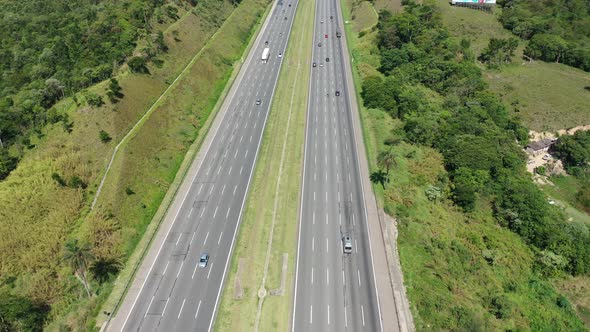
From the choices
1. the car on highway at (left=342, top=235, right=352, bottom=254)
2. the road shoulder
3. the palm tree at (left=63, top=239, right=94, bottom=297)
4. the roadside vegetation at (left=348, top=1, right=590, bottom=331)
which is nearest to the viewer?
the palm tree at (left=63, top=239, right=94, bottom=297)

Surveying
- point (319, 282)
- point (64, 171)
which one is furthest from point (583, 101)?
point (64, 171)

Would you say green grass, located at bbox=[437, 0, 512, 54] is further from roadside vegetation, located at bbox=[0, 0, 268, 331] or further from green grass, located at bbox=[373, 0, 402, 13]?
roadside vegetation, located at bbox=[0, 0, 268, 331]

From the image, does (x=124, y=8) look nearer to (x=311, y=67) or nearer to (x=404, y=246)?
(x=311, y=67)

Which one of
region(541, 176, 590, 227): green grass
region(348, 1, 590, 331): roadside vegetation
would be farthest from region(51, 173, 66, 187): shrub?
region(541, 176, 590, 227): green grass

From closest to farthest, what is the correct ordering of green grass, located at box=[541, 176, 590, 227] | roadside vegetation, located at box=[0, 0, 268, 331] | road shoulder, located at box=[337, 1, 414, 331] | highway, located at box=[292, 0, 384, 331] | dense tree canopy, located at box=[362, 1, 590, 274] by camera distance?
1. road shoulder, located at box=[337, 1, 414, 331]
2. highway, located at box=[292, 0, 384, 331]
3. roadside vegetation, located at box=[0, 0, 268, 331]
4. dense tree canopy, located at box=[362, 1, 590, 274]
5. green grass, located at box=[541, 176, 590, 227]

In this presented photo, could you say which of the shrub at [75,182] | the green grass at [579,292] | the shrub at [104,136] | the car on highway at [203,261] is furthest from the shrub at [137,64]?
the green grass at [579,292]

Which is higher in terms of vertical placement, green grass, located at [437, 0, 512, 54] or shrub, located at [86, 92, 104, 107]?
shrub, located at [86, 92, 104, 107]

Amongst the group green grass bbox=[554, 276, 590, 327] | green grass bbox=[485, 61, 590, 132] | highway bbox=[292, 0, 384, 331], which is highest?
highway bbox=[292, 0, 384, 331]
